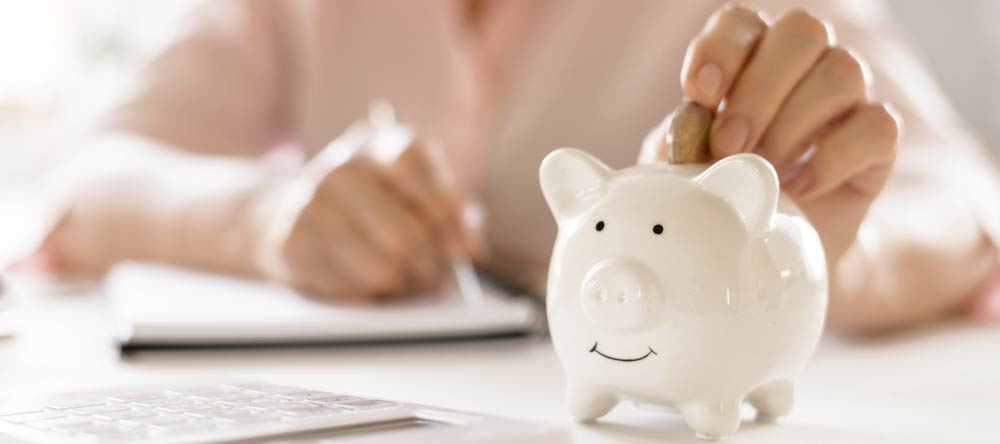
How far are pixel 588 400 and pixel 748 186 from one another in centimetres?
11

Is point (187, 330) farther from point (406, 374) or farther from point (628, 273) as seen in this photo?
point (628, 273)

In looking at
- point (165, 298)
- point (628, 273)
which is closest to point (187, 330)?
point (165, 298)

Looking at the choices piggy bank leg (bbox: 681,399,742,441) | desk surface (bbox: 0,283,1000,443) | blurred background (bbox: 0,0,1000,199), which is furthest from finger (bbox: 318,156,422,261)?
blurred background (bbox: 0,0,1000,199)

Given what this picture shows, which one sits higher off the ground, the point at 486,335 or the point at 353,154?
the point at 353,154

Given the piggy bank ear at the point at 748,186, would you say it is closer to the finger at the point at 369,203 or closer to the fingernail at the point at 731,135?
the fingernail at the point at 731,135

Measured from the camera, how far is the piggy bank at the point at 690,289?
1.17ft

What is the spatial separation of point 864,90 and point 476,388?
24cm

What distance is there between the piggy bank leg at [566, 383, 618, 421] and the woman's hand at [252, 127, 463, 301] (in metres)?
0.39

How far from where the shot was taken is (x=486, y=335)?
0.67 meters

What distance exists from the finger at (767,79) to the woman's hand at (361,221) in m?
0.38

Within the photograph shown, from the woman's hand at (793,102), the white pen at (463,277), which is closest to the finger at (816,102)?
the woman's hand at (793,102)

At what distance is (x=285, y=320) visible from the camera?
66cm

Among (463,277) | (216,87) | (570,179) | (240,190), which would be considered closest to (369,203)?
(463,277)

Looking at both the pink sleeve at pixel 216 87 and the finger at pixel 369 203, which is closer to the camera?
the finger at pixel 369 203
